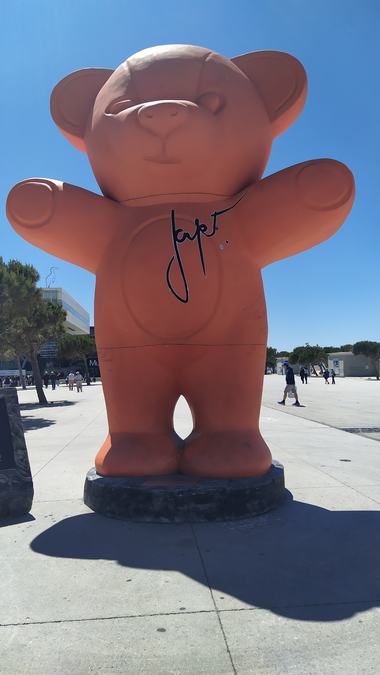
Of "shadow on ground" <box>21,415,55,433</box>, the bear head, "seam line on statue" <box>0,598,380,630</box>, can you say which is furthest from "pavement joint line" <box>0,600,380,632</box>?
"shadow on ground" <box>21,415,55,433</box>

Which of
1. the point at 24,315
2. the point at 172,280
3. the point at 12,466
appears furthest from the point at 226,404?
the point at 24,315

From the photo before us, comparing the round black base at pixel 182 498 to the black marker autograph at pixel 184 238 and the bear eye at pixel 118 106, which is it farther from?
the bear eye at pixel 118 106

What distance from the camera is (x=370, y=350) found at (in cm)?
4250

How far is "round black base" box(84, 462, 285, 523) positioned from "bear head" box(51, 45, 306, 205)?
2092mm

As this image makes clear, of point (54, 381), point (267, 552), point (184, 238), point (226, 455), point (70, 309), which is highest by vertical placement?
point (70, 309)

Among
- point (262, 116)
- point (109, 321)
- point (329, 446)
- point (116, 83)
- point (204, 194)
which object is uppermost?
point (116, 83)

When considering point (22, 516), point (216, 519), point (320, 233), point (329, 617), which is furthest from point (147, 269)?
point (329, 617)

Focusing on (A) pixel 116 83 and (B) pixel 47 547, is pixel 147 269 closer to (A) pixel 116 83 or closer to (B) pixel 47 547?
(A) pixel 116 83

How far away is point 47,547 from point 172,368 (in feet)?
4.91

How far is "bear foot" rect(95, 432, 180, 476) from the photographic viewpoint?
3.70m

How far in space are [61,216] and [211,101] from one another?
139cm

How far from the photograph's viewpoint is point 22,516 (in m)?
3.69

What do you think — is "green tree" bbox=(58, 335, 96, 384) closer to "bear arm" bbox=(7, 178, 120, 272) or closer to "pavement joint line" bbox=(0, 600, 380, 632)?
"bear arm" bbox=(7, 178, 120, 272)

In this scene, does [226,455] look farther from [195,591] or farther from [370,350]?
[370,350]
